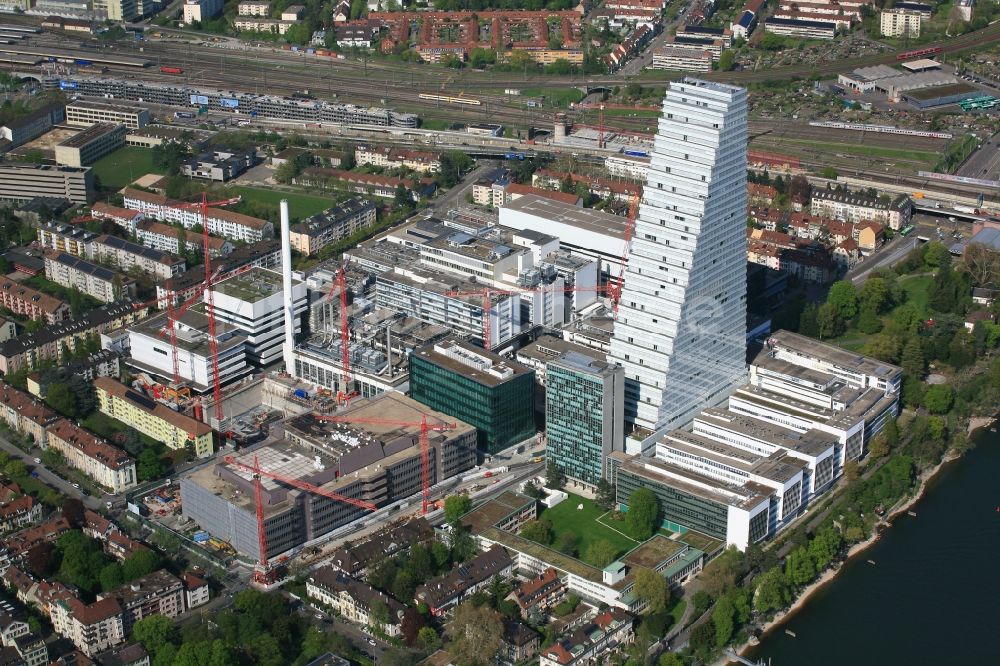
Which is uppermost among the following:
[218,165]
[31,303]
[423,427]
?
[218,165]

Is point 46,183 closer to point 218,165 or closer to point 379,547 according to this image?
point 218,165

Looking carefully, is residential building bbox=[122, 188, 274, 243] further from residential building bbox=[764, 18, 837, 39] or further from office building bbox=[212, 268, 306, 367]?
residential building bbox=[764, 18, 837, 39]

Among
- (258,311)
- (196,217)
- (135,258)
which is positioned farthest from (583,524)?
(196,217)

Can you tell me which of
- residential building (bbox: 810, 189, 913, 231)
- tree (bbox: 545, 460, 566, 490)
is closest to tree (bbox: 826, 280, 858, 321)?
residential building (bbox: 810, 189, 913, 231)

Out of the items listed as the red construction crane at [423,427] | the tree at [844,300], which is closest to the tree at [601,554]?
the red construction crane at [423,427]

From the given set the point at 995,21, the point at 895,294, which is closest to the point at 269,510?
the point at 895,294

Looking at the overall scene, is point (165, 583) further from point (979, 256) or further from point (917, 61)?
point (917, 61)
